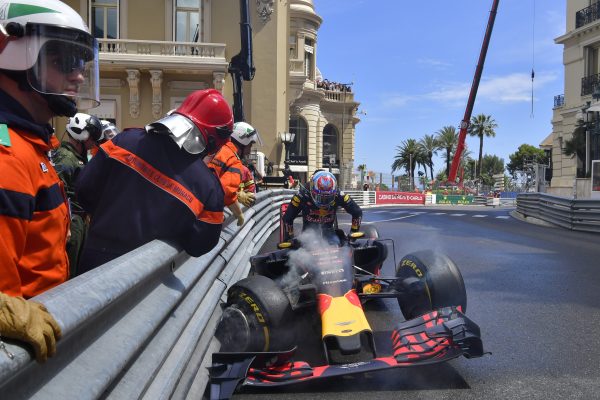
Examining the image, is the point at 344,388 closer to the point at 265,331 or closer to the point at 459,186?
the point at 265,331

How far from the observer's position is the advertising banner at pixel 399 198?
4181 cm

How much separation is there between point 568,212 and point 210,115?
46.0ft

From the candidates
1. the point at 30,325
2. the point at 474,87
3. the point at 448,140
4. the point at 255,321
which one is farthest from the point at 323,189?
the point at 448,140

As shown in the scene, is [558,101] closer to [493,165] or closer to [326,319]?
[326,319]

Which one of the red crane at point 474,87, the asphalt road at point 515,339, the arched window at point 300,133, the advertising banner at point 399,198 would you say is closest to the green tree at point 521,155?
the red crane at point 474,87

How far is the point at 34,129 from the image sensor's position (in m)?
1.80

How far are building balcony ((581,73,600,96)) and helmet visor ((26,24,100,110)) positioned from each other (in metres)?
34.5

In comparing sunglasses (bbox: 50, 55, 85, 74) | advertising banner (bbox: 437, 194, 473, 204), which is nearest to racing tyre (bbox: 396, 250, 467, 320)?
sunglasses (bbox: 50, 55, 85, 74)

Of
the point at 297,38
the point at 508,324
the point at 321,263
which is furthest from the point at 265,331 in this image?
the point at 297,38

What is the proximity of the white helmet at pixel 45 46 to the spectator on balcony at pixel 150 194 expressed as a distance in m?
0.57

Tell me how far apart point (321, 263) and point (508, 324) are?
186cm

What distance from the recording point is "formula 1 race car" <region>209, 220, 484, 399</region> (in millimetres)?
3326

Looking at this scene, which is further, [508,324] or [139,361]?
[508,324]

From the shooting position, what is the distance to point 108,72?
76.9 feet
